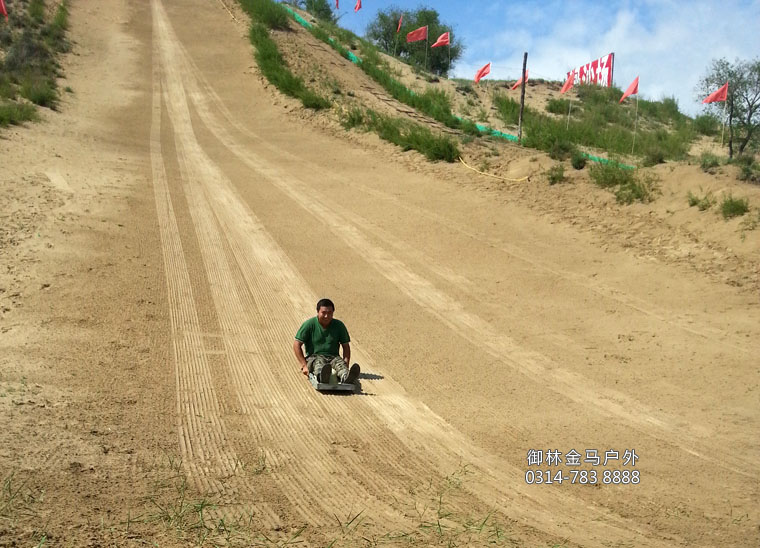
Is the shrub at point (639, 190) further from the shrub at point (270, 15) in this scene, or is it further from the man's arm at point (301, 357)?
the shrub at point (270, 15)

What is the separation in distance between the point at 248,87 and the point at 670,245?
79.4ft

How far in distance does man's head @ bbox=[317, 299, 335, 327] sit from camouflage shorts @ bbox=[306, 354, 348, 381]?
434mm

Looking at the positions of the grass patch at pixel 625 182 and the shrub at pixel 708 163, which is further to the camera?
the grass patch at pixel 625 182

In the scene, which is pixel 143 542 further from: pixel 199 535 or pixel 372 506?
pixel 372 506

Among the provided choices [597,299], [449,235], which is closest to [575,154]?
[449,235]

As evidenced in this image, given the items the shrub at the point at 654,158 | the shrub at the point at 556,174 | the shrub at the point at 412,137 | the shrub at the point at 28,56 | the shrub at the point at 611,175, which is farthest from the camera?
the shrub at the point at 28,56

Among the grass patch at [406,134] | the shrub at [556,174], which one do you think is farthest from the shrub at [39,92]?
the shrub at [556,174]

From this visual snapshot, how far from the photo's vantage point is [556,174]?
19375 millimetres

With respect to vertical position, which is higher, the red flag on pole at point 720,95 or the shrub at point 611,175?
the red flag on pole at point 720,95

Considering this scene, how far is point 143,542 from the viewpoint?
457 centimetres

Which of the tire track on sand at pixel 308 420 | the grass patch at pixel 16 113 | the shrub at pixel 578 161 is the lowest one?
the tire track on sand at pixel 308 420

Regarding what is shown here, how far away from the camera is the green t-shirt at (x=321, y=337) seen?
29.8 ft

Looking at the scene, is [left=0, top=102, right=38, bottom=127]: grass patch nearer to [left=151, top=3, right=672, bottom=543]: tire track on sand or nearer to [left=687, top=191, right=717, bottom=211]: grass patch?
[left=151, top=3, right=672, bottom=543]: tire track on sand

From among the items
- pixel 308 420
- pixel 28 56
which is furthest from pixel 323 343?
pixel 28 56
